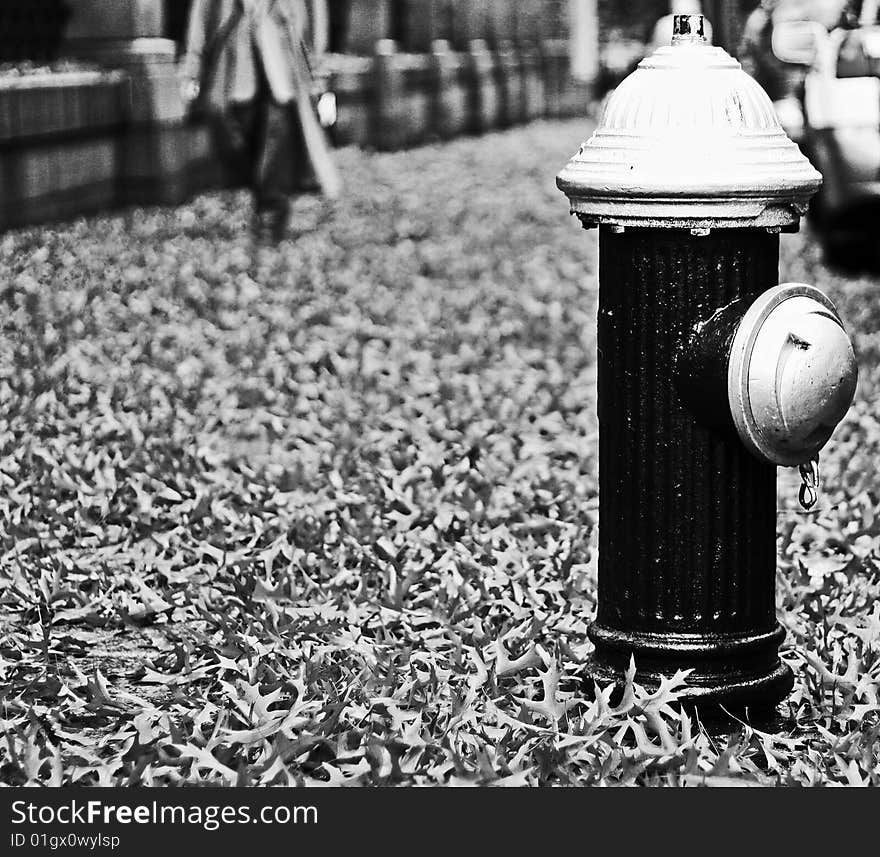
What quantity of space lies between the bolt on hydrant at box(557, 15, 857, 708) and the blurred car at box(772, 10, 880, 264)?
6.64 metres

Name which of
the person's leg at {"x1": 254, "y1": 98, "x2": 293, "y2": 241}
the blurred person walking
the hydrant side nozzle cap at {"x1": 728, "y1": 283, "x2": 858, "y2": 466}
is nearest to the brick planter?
Result: the blurred person walking

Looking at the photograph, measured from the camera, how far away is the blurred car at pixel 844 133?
1029 cm

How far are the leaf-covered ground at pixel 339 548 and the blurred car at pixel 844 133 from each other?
23.6 inches

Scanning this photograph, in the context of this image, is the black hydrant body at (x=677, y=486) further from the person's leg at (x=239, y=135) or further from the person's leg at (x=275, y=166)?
the person's leg at (x=239, y=135)

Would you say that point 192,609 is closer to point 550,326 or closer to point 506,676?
point 506,676

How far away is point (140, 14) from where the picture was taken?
14172 millimetres

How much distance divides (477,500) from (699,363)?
6.80 ft

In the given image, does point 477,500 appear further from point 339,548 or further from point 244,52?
point 244,52

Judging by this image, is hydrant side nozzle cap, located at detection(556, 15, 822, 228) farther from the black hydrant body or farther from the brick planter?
the brick planter

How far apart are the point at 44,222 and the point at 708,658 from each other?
30.1 feet

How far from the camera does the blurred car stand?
33.8 ft

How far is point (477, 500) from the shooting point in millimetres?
5746

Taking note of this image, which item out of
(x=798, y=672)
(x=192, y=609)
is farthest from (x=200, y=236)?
(x=798, y=672)

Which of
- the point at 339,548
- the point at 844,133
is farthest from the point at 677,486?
the point at 844,133
